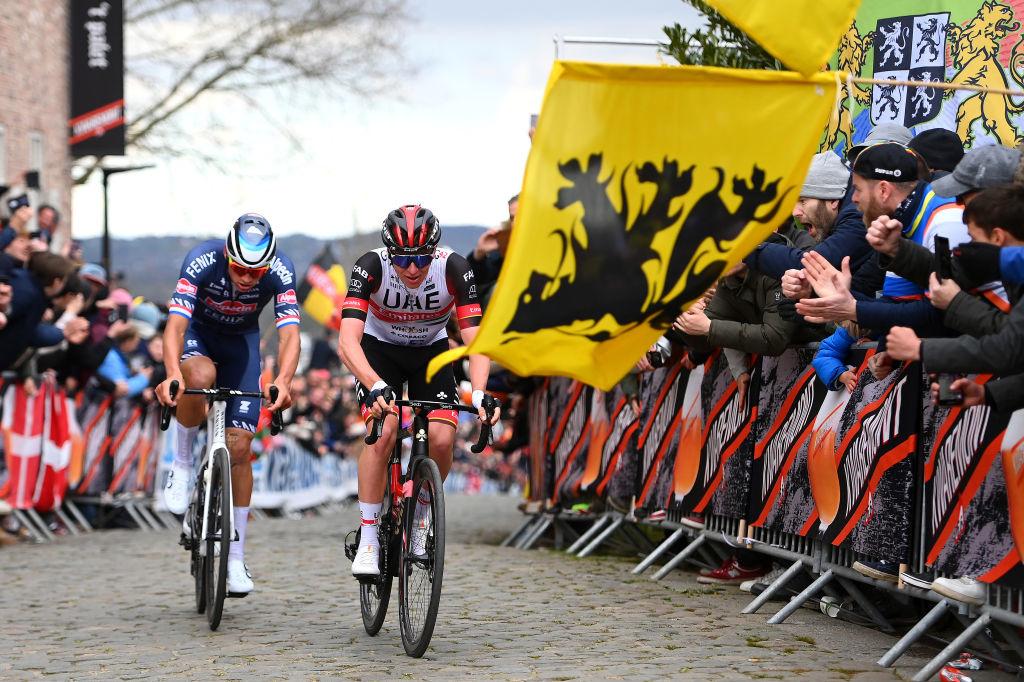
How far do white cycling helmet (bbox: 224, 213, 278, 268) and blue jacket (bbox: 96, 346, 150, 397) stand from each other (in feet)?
26.6

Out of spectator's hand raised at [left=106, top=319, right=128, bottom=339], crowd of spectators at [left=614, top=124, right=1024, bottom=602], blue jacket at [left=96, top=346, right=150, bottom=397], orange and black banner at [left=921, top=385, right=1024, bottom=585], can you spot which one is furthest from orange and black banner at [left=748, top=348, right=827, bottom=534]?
spectator's hand raised at [left=106, top=319, right=128, bottom=339]

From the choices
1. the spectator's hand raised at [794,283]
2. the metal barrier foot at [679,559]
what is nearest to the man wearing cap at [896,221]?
the spectator's hand raised at [794,283]

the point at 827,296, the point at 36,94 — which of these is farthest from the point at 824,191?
the point at 36,94

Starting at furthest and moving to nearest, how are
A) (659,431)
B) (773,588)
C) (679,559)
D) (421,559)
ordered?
(659,431), (679,559), (773,588), (421,559)

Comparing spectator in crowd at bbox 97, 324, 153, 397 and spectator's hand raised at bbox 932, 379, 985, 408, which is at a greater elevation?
spectator's hand raised at bbox 932, 379, 985, 408

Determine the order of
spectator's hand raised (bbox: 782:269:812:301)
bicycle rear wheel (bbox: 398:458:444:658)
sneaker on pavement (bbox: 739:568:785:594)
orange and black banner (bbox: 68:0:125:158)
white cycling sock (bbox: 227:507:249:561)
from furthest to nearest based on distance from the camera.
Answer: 1. orange and black banner (bbox: 68:0:125:158)
2. sneaker on pavement (bbox: 739:568:785:594)
3. white cycling sock (bbox: 227:507:249:561)
4. bicycle rear wheel (bbox: 398:458:444:658)
5. spectator's hand raised (bbox: 782:269:812:301)

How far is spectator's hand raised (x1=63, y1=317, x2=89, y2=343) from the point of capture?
15.5 m

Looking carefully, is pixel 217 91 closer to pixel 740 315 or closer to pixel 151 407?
pixel 151 407

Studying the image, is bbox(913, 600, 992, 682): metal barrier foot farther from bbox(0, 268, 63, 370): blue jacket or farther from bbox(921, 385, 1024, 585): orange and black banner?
bbox(0, 268, 63, 370): blue jacket

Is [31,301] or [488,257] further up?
[488,257]

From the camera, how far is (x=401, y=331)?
8.80m

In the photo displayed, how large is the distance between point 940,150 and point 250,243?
379 centimetres

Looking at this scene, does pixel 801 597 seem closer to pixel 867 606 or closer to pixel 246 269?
pixel 867 606

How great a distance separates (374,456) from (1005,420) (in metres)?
3.34
